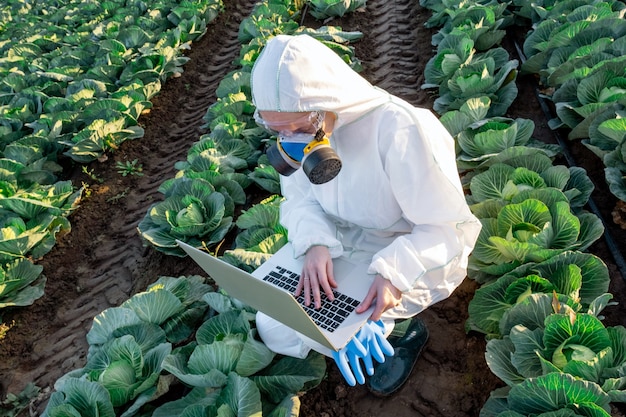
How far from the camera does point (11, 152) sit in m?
5.27

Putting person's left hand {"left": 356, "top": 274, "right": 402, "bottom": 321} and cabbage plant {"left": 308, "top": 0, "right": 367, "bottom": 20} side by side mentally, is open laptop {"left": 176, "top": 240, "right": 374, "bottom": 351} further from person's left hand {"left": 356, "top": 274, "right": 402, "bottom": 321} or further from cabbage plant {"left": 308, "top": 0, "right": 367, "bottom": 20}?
cabbage plant {"left": 308, "top": 0, "right": 367, "bottom": 20}

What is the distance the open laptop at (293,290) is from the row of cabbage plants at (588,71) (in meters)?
1.98

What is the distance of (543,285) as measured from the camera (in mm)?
2604

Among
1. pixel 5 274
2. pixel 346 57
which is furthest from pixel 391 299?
pixel 346 57

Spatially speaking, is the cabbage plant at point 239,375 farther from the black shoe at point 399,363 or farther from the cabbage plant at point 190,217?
the cabbage plant at point 190,217

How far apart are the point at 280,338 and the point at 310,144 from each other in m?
1.14

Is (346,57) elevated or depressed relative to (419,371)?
elevated

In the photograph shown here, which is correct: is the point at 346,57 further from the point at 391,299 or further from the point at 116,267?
the point at 391,299

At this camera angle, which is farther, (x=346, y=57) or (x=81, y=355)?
(x=346, y=57)

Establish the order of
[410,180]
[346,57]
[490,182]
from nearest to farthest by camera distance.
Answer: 1. [410,180]
2. [490,182]
3. [346,57]

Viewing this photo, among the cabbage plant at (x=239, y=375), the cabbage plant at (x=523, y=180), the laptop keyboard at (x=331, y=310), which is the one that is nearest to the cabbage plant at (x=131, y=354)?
the cabbage plant at (x=239, y=375)

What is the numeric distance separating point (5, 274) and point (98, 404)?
2.13 meters

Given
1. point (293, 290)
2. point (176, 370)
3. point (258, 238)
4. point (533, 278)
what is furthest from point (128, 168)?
point (533, 278)

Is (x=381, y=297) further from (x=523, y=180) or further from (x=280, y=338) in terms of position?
(x=523, y=180)
